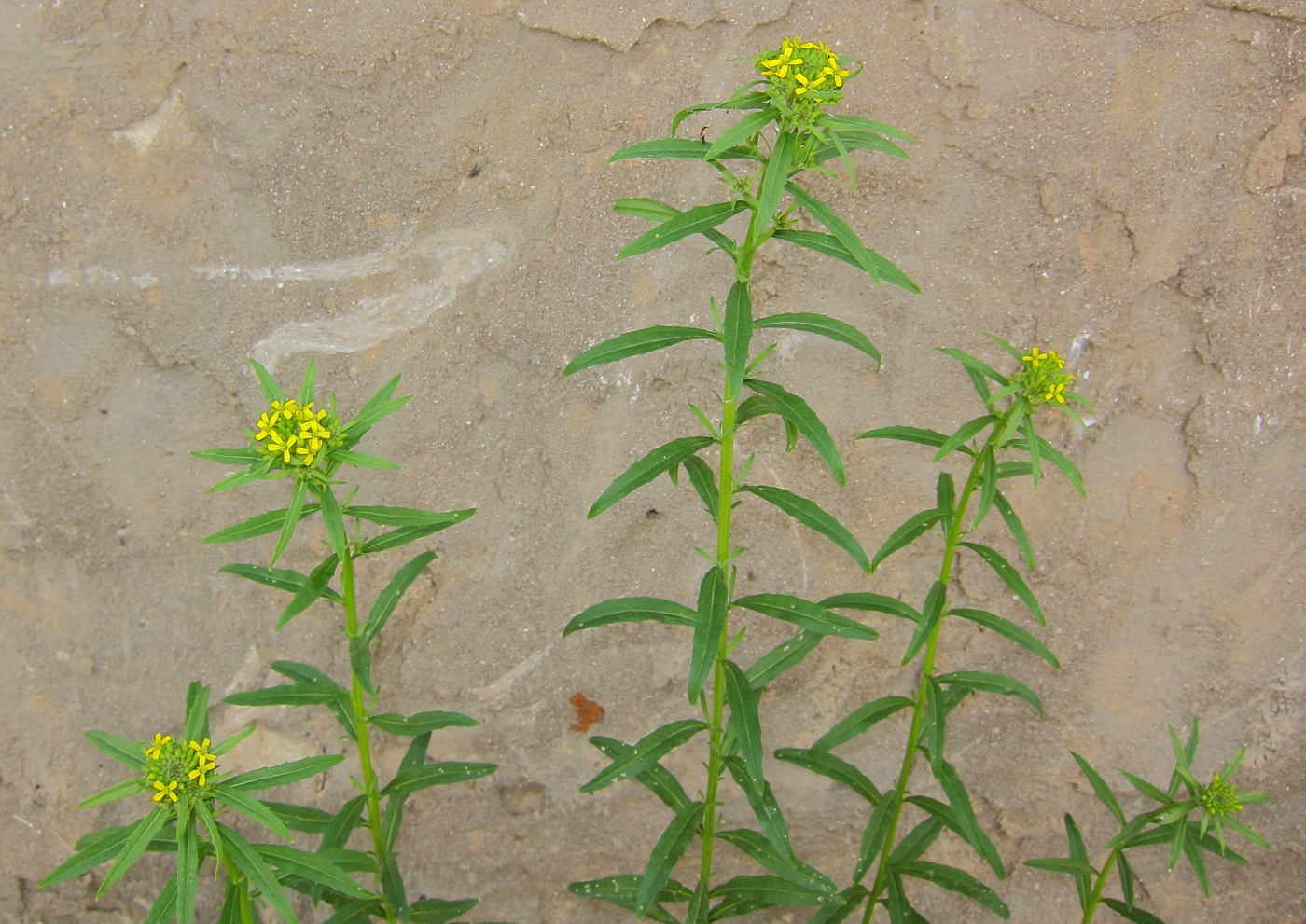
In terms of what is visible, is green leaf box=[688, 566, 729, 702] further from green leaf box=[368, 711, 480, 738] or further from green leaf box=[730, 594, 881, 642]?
green leaf box=[368, 711, 480, 738]

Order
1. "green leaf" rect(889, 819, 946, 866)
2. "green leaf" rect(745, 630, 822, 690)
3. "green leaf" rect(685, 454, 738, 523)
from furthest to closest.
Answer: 1. "green leaf" rect(889, 819, 946, 866)
2. "green leaf" rect(745, 630, 822, 690)
3. "green leaf" rect(685, 454, 738, 523)

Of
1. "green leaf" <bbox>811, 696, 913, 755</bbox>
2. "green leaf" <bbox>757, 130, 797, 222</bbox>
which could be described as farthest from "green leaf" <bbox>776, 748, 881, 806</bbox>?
"green leaf" <bbox>757, 130, 797, 222</bbox>

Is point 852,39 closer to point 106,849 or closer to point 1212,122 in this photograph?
point 1212,122

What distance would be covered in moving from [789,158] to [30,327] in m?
2.36

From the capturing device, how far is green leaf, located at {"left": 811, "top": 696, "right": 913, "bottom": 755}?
9.21 ft

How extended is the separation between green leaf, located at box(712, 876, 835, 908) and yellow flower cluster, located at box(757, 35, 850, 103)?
201cm

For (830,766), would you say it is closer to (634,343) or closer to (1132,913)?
(1132,913)

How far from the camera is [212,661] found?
3.28 m

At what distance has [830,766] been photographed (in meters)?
2.85

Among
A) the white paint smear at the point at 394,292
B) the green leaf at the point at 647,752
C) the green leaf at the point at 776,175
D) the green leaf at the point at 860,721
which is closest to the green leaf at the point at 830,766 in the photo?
the green leaf at the point at 860,721

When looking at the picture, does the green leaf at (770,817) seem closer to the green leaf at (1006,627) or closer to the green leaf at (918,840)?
the green leaf at (918,840)

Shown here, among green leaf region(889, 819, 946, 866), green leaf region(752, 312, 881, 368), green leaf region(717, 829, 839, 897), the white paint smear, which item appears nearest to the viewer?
green leaf region(752, 312, 881, 368)

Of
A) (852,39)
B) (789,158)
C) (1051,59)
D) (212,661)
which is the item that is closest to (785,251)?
(852,39)

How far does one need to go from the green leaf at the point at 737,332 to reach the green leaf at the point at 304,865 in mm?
1389
